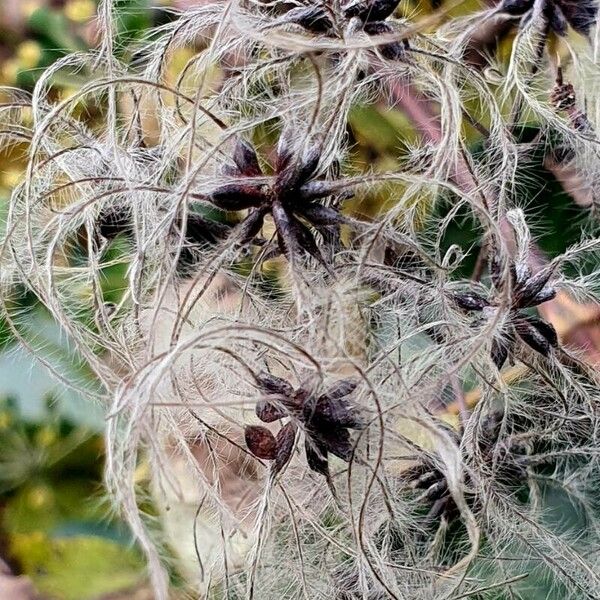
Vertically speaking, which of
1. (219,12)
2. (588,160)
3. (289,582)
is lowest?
(289,582)

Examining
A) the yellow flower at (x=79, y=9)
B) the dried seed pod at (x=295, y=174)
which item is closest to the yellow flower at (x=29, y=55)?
the yellow flower at (x=79, y=9)

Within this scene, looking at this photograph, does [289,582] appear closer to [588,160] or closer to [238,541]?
[238,541]

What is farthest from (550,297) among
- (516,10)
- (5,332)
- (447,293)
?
(5,332)

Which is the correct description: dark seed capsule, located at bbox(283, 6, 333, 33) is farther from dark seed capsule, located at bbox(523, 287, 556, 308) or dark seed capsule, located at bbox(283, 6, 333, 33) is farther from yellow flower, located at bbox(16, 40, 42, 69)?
yellow flower, located at bbox(16, 40, 42, 69)

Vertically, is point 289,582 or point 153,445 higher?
point 153,445

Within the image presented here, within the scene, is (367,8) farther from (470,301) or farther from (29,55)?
(29,55)

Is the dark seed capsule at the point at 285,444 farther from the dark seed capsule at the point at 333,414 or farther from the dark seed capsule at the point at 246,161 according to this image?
the dark seed capsule at the point at 246,161

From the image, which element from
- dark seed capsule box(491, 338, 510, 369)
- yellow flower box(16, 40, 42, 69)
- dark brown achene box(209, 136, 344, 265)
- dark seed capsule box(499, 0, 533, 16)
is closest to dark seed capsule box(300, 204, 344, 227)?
dark brown achene box(209, 136, 344, 265)
